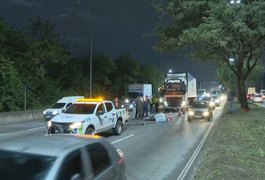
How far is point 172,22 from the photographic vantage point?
38656mm

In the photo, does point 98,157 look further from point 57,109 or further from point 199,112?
point 57,109

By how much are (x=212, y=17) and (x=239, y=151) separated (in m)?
19.2

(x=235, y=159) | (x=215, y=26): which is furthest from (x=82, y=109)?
(x=215, y=26)

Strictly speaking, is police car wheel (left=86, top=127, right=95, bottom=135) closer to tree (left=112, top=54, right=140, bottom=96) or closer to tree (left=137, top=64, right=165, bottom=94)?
tree (left=112, top=54, right=140, bottom=96)

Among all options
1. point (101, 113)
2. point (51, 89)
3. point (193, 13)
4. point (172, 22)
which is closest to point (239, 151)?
point (101, 113)

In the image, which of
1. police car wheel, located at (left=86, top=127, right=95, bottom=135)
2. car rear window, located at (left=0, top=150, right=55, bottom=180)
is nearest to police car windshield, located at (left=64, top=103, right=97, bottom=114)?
police car wheel, located at (left=86, top=127, right=95, bottom=135)

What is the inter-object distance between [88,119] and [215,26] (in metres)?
14.0

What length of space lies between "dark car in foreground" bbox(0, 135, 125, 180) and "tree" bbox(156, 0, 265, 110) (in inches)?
978

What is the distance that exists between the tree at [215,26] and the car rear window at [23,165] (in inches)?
1026

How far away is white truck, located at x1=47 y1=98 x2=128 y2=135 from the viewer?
65.9 ft

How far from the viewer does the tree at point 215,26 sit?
106ft

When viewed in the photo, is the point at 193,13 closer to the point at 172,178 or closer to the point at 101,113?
the point at 101,113

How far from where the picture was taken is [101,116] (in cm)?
2208

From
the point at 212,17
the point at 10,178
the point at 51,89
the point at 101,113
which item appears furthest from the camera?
the point at 51,89
